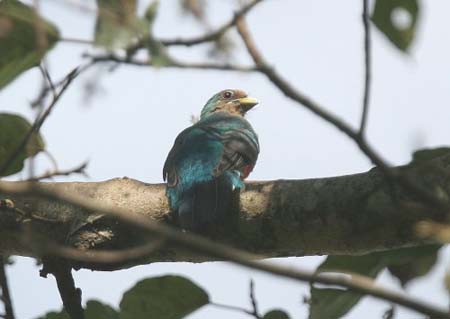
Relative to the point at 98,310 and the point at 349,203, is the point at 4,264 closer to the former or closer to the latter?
the point at 98,310

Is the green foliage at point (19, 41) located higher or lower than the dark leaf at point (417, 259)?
higher

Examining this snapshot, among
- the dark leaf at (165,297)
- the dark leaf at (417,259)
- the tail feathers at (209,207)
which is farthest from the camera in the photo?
the tail feathers at (209,207)

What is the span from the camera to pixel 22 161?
300 cm

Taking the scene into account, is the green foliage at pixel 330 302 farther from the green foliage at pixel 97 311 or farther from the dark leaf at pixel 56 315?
the dark leaf at pixel 56 315

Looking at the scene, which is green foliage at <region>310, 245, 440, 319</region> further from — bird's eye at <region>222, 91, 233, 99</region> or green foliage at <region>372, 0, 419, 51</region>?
bird's eye at <region>222, 91, 233, 99</region>

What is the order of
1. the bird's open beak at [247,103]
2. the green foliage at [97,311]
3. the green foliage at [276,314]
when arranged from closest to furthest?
1. the green foliage at [276,314]
2. the green foliage at [97,311]
3. the bird's open beak at [247,103]

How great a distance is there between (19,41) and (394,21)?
0.87 metres

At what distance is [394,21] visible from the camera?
1988 millimetres

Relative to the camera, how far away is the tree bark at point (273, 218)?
3.17m

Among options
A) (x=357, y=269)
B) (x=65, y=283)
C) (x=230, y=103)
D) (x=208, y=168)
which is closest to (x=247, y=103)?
(x=230, y=103)

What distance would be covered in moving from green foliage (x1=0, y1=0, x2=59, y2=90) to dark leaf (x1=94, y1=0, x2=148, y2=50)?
0.70 ft

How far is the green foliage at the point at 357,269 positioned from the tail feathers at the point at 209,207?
1.17 meters

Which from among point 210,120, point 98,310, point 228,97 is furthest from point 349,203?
point 228,97

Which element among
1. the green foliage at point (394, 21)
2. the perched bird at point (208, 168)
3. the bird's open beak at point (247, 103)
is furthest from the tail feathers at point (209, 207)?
the bird's open beak at point (247, 103)
